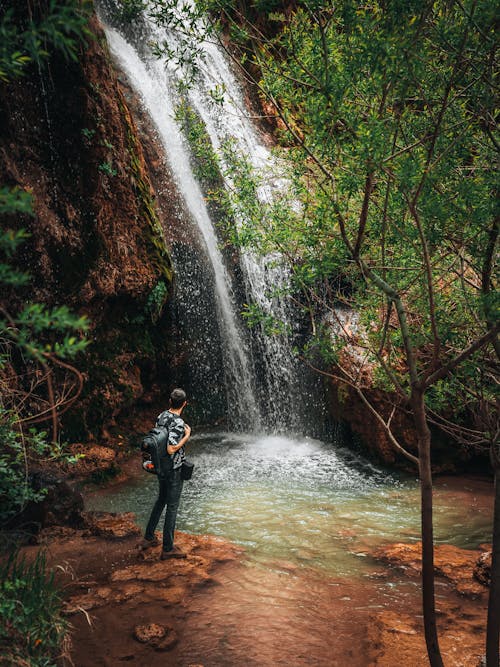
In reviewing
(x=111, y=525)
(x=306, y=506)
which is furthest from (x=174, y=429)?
(x=306, y=506)

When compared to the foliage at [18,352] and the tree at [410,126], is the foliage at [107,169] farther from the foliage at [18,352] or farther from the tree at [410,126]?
the tree at [410,126]

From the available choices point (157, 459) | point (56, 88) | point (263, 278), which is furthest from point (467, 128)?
point (263, 278)

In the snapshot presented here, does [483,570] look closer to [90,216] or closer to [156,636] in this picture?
[156,636]

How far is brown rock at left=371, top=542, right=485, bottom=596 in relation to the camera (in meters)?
5.25

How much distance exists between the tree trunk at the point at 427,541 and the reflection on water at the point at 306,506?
2.03 m

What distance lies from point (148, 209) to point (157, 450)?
6.59 meters

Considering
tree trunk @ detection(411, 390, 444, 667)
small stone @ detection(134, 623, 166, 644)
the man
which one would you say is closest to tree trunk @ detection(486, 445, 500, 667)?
tree trunk @ detection(411, 390, 444, 667)

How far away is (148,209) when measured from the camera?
10109 millimetres

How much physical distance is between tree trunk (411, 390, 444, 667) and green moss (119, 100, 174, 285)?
7555mm

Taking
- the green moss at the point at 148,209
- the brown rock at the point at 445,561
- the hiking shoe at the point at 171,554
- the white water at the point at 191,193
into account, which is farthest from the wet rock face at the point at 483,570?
the green moss at the point at 148,209

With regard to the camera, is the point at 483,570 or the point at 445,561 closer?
the point at 483,570

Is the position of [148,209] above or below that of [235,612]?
above

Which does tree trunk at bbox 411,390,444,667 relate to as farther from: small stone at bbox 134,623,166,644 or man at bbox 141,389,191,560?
man at bbox 141,389,191,560

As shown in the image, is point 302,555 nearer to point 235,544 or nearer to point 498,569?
point 235,544
